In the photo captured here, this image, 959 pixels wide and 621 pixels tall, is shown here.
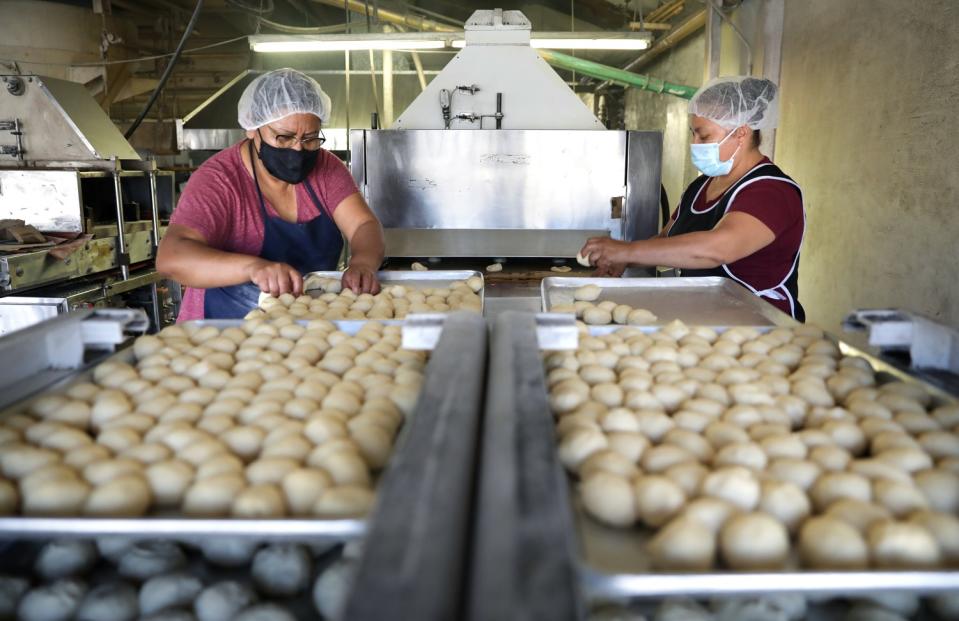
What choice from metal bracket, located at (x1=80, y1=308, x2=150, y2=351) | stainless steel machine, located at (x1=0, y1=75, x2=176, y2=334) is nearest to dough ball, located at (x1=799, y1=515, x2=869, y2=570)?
metal bracket, located at (x1=80, y1=308, x2=150, y2=351)

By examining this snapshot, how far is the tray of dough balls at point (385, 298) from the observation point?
1945 mm

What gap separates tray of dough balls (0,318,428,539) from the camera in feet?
2.79

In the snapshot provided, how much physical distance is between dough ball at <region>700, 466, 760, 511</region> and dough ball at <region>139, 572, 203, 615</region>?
0.62 meters

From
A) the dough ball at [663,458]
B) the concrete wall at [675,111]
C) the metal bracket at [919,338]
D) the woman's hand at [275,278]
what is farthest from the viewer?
the concrete wall at [675,111]

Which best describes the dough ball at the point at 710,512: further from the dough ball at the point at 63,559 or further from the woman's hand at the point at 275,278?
the woman's hand at the point at 275,278

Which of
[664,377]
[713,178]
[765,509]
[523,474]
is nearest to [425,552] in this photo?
[523,474]

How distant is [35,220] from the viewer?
146 inches

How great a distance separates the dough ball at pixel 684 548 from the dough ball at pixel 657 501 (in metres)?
0.06

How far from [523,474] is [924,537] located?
44 cm

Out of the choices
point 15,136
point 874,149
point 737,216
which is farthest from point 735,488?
point 15,136

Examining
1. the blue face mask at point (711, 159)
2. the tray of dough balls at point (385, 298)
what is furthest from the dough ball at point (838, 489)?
the blue face mask at point (711, 159)

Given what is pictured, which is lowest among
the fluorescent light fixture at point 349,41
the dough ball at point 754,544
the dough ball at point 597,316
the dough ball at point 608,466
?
the dough ball at point 754,544

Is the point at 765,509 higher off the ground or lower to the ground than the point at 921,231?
lower

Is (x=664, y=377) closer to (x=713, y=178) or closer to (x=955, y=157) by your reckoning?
(x=713, y=178)
